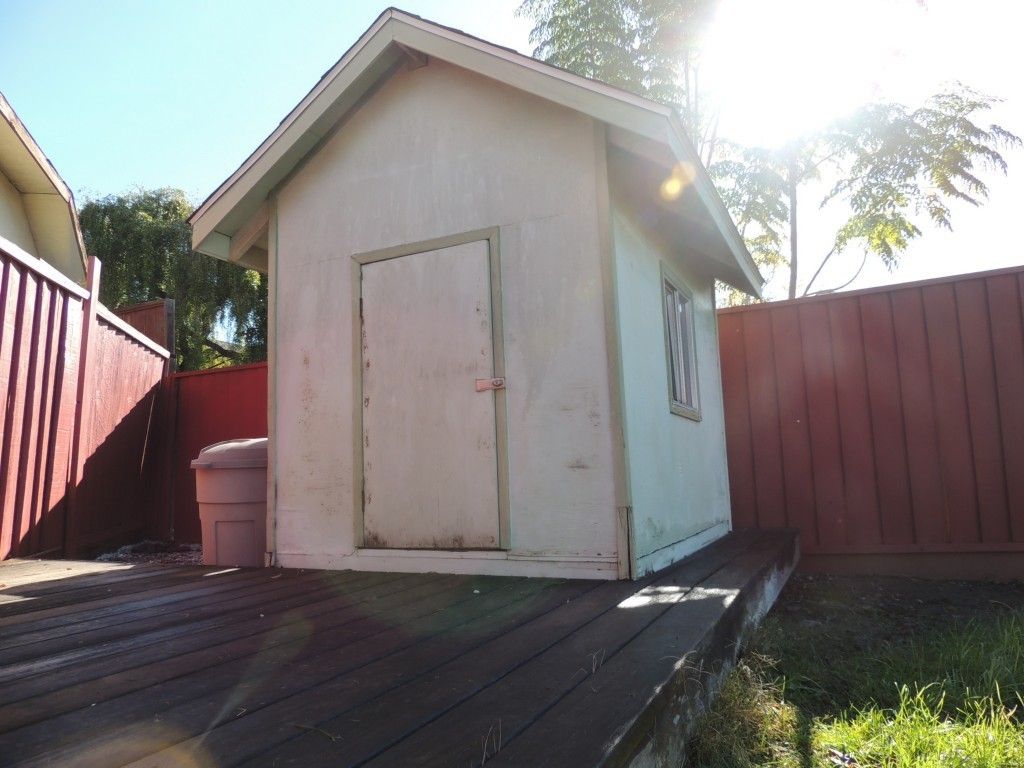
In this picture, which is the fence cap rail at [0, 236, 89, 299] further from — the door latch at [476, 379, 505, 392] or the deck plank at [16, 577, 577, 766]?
the deck plank at [16, 577, 577, 766]

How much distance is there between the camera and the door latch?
159 inches

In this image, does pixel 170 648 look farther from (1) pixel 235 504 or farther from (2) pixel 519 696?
(1) pixel 235 504

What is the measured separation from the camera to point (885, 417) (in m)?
6.04

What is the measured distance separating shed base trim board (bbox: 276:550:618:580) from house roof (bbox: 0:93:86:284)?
6.73 meters

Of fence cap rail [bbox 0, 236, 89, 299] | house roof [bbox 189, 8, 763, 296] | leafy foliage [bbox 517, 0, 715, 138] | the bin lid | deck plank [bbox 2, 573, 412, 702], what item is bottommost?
deck plank [bbox 2, 573, 412, 702]

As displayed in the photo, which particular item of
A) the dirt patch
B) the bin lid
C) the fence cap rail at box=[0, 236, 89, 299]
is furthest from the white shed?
the dirt patch

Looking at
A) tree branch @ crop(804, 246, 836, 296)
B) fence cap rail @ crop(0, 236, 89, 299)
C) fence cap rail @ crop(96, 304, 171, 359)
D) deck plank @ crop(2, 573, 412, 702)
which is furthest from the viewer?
tree branch @ crop(804, 246, 836, 296)

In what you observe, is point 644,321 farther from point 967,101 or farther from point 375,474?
point 967,101

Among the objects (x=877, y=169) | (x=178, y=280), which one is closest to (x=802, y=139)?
(x=877, y=169)

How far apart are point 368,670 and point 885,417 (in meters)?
5.53

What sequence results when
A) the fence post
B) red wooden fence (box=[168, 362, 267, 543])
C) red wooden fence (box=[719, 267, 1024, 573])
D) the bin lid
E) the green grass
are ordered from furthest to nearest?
1. red wooden fence (box=[168, 362, 267, 543])
2. the fence post
3. red wooden fence (box=[719, 267, 1024, 573])
4. the bin lid
5. the green grass

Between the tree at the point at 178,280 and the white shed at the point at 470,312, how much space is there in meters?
16.4

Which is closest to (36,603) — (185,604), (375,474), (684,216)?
(185,604)

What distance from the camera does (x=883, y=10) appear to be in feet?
44.7
